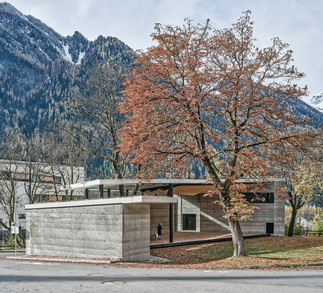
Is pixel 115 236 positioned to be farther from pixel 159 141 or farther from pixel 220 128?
pixel 220 128

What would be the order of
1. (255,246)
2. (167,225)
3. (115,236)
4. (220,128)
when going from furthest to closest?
(167,225)
(255,246)
(115,236)
(220,128)

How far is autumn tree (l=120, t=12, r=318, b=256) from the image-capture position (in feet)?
59.6

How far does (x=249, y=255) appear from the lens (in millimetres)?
A: 22562

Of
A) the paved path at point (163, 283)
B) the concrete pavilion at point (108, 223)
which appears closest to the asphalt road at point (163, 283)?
the paved path at point (163, 283)

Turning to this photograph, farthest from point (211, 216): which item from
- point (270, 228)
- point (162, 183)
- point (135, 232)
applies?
point (135, 232)

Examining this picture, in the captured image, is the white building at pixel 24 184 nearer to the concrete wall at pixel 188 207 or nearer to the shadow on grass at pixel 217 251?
the concrete wall at pixel 188 207

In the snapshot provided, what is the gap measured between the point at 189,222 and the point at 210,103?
24525 mm

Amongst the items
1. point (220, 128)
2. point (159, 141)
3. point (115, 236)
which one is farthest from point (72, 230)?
point (220, 128)

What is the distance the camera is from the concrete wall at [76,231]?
21875mm

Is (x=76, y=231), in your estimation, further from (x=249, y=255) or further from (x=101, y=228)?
(x=249, y=255)

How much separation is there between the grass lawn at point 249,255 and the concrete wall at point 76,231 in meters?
3.68

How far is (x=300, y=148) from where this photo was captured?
18469 millimetres

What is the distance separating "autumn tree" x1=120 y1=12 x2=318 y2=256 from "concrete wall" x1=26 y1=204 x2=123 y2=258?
15.6 feet

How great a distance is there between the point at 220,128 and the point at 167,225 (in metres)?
22.9
